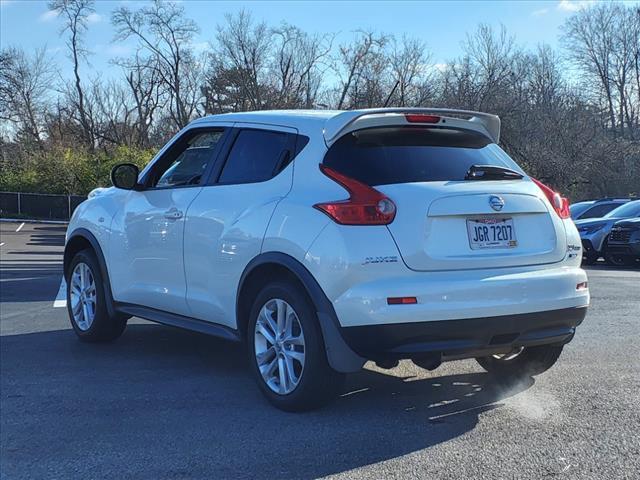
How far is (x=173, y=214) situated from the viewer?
5.49 m

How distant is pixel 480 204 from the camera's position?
4230 millimetres

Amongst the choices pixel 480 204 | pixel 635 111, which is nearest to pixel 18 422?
pixel 480 204

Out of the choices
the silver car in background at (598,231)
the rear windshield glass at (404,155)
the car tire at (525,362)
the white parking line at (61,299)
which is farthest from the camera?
the silver car in background at (598,231)

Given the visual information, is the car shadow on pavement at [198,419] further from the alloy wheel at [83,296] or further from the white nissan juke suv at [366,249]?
the alloy wheel at [83,296]

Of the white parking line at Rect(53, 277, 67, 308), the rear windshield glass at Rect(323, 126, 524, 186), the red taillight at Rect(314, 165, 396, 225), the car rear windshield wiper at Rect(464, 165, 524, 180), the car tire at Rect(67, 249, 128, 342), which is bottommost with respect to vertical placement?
the white parking line at Rect(53, 277, 67, 308)

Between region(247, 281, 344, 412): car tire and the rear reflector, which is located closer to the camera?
the rear reflector

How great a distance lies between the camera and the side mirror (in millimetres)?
6203

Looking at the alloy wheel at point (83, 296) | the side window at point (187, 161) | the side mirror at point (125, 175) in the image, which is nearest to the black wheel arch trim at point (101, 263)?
the alloy wheel at point (83, 296)

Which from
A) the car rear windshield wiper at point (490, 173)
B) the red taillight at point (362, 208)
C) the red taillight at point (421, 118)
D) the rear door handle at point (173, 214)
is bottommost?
the rear door handle at point (173, 214)

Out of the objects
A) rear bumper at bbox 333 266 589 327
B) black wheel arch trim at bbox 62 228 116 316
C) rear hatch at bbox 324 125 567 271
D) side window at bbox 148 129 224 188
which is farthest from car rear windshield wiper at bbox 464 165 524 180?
black wheel arch trim at bbox 62 228 116 316

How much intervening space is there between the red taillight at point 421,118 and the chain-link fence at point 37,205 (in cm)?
3472

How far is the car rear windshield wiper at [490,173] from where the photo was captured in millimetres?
4457

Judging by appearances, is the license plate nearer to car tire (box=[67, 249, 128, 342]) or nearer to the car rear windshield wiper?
the car rear windshield wiper

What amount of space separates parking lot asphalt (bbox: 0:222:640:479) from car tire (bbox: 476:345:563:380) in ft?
0.36
